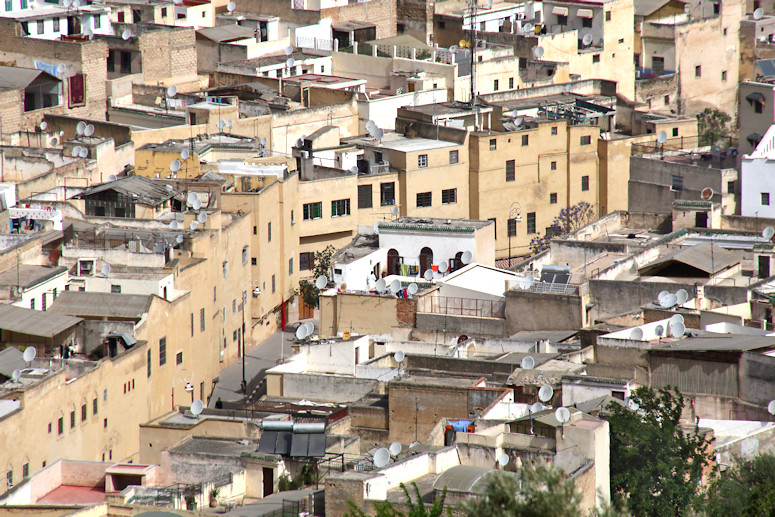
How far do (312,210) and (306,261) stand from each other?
180cm

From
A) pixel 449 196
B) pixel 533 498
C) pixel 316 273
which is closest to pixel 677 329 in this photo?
pixel 316 273

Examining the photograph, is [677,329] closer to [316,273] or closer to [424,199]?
[316,273]

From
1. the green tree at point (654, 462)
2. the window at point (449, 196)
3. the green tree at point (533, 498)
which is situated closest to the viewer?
the green tree at point (533, 498)

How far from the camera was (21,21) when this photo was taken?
80188mm

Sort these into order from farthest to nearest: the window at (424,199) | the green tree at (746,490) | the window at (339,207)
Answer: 1. the window at (424,199)
2. the window at (339,207)
3. the green tree at (746,490)

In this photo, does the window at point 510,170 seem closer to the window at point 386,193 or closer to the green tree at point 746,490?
the window at point 386,193

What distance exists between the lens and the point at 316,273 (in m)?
64.6

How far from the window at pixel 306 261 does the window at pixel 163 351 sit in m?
13.3

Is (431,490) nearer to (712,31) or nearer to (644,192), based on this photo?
(644,192)

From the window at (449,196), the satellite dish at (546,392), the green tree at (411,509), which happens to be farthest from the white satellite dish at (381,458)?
the window at (449,196)

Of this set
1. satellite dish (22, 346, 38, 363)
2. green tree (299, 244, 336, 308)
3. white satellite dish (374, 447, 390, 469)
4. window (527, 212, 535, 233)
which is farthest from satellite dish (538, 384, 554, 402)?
window (527, 212, 535, 233)

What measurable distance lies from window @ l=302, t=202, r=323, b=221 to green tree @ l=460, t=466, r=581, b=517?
34.8 m

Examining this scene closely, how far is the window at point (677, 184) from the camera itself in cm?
6781

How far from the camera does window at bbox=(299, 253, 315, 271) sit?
6538 centimetres
